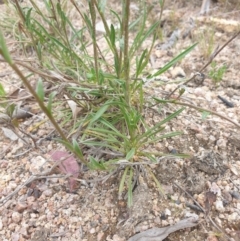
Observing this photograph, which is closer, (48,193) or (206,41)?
(48,193)

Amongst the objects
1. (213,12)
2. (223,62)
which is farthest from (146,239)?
(213,12)

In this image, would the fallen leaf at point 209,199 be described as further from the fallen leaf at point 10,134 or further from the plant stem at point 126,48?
the fallen leaf at point 10,134

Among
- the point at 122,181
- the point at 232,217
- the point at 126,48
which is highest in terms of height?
the point at 126,48

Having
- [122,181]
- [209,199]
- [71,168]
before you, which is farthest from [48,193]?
[209,199]

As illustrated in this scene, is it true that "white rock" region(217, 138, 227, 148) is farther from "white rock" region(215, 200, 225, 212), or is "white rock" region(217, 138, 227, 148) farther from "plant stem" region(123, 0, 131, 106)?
"plant stem" region(123, 0, 131, 106)

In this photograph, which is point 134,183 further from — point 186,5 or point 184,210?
point 186,5

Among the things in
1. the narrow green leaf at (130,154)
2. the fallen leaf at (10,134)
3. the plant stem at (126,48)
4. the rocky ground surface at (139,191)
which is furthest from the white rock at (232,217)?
the fallen leaf at (10,134)

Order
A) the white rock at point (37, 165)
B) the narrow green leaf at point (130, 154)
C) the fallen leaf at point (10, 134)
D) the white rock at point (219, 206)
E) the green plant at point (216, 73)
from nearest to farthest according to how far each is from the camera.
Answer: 1. the narrow green leaf at point (130, 154)
2. the white rock at point (219, 206)
3. the white rock at point (37, 165)
4. the fallen leaf at point (10, 134)
5. the green plant at point (216, 73)

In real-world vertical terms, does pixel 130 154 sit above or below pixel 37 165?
above

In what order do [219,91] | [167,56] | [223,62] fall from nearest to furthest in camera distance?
[219,91]
[223,62]
[167,56]

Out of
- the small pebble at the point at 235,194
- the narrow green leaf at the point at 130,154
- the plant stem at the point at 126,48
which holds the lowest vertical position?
the small pebble at the point at 235,194

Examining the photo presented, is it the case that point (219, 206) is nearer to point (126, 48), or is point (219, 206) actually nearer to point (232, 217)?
point (232, 217)
